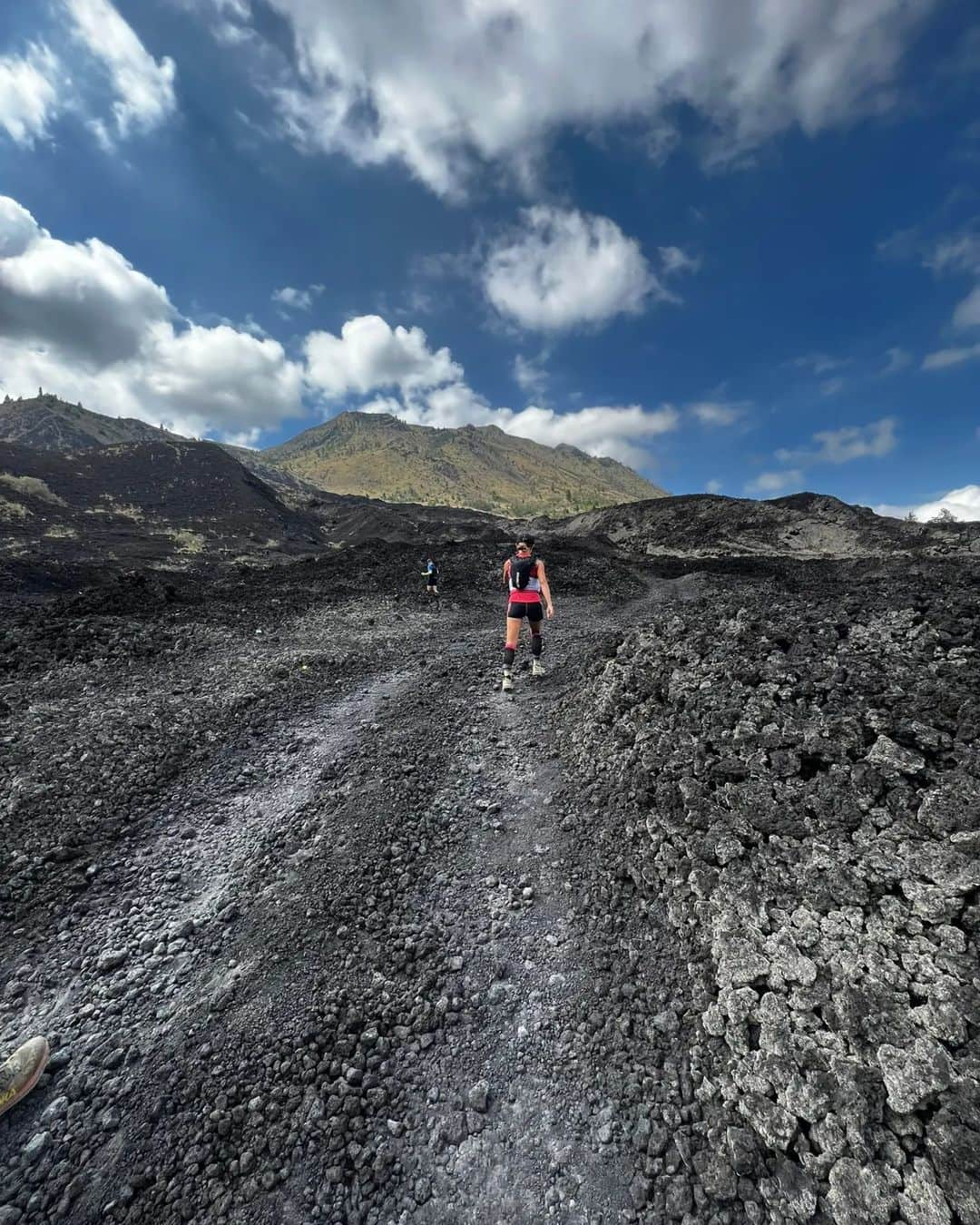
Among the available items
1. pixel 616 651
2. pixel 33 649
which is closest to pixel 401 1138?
pixel 616 651

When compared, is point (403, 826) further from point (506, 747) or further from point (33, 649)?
point (33, 649)

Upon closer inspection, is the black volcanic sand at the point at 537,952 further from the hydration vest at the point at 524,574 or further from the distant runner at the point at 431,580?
the distant runner at the point at 431,580

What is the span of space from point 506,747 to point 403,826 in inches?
88.0

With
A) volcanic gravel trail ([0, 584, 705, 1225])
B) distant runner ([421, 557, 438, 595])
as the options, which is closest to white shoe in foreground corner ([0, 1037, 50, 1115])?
volcanic gravel trail ([0, 584, 705, 1225])

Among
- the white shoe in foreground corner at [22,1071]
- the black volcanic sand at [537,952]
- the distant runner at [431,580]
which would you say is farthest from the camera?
the distant runner at [431,580]

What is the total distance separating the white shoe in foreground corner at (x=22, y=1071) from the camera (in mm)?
3178

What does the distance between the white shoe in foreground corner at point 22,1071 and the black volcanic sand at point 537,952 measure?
0.11 metres

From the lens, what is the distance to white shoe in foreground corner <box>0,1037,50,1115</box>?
3.18 meters

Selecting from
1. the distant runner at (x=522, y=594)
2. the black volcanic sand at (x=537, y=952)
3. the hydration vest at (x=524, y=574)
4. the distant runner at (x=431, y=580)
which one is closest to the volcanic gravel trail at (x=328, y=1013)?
the black volcanic sand at (x=537, y=952)

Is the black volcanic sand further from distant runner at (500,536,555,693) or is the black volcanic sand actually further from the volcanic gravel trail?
distant runner at (500,536,555,693)

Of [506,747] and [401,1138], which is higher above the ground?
[506,747]

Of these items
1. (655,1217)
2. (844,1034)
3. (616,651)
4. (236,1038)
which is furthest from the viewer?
(616,651)

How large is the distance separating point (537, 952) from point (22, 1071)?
3.62 metres

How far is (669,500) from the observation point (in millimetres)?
51094
